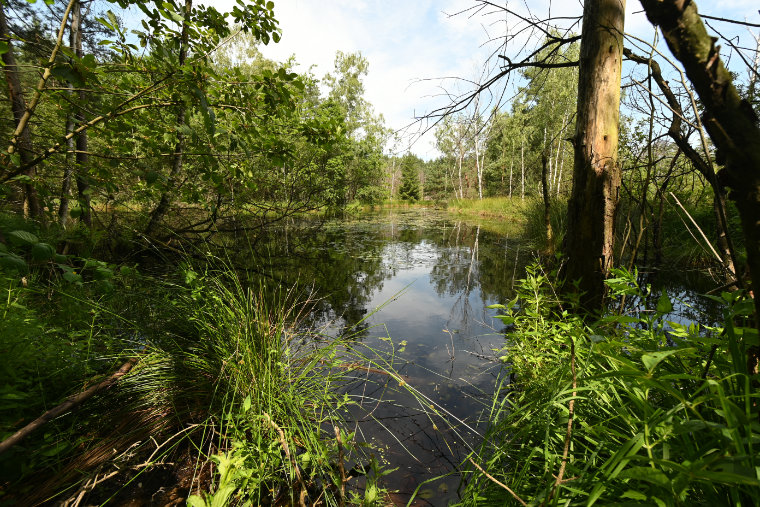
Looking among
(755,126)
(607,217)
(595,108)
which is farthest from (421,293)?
(755,126)

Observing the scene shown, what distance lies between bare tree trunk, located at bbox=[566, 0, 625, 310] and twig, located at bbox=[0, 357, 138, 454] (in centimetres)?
282

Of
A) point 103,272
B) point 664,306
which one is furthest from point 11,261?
point 664,306

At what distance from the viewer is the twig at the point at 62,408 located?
3.03 ft

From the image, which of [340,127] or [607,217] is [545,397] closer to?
[607,217]

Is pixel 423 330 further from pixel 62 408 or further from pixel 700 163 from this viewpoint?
pixel 62 408

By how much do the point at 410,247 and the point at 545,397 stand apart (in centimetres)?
773

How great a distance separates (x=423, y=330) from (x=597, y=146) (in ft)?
8.01

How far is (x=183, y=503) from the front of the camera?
1.25 metres

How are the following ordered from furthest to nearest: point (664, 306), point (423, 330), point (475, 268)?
1. point (475, 268)
2. point (423, 330)
3. point (664, 306)

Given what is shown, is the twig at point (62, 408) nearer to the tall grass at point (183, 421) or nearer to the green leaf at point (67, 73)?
the tall grass at point (183, 421)

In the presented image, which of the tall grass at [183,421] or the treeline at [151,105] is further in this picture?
the treeline at [151,105]

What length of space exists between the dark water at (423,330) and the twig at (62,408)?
4.29ft

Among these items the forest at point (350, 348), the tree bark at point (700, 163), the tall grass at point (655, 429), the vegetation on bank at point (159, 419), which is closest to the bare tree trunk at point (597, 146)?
the forest at point (350, 348)

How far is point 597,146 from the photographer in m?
2.15
